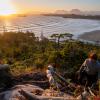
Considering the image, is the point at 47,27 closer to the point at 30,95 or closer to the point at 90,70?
the point at 90,70

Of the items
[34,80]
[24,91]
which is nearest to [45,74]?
[34,80]

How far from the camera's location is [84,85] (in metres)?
9.34

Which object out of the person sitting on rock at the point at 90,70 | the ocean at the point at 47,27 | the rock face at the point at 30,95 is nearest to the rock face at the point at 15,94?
the rock face at the point at 30,95

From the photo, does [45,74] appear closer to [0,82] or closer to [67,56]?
[0,82]

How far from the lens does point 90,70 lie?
29.2 ft

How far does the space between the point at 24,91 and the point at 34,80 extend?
7.36ft

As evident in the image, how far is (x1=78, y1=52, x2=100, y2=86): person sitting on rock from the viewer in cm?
880

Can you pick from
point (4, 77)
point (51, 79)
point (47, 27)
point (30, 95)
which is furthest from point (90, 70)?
point (47, 27)

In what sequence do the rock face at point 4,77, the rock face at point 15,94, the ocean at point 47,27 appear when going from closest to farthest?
the rock face at point 15,94
the rock face at point 4,77
the ocean at point 47,27

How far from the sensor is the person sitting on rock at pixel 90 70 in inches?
347

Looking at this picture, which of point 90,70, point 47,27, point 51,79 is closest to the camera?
point 90,70

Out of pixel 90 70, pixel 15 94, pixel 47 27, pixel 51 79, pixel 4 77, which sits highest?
pixel 90 70

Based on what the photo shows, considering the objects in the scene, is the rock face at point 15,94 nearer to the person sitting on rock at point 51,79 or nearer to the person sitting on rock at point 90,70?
the person sitting on rock at point 51,79

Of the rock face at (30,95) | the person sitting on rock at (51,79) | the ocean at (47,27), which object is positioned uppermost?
the rock face at (30,95)
